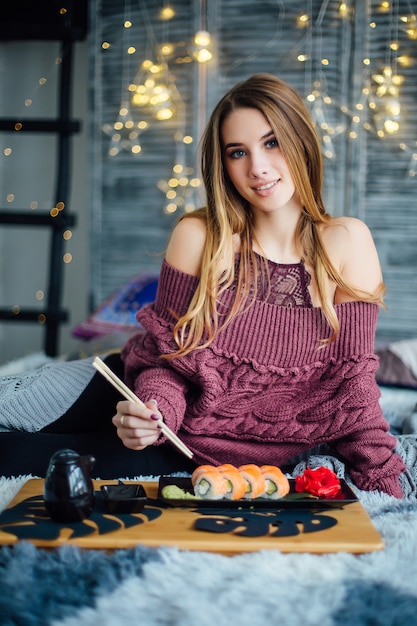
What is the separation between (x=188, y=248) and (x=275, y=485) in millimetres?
601

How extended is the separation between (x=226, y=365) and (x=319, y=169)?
18.8 inches

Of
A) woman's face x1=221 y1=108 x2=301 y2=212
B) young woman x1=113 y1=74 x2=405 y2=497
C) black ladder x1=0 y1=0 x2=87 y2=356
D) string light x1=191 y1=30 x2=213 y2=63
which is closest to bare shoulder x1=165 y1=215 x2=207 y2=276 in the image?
young woman x1=113 y1=74 x2=405 y2=497

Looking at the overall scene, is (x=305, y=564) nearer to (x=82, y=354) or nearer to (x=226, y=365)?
(x=226, y=365)

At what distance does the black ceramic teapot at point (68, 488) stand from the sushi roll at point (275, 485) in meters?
0.32

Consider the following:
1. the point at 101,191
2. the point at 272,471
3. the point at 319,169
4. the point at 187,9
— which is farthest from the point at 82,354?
the point at 187,9

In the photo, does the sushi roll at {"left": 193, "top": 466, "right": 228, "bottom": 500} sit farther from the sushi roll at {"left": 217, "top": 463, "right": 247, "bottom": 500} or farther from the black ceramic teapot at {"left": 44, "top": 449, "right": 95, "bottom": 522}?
the black ceramic teapot at {"left": 44, "top": 449, "right": 95, "bottom": 522}

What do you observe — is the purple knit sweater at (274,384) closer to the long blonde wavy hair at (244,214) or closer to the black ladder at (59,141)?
the long blonde wavy hair at (244,214)

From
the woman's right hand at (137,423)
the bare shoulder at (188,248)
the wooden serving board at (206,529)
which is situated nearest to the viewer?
the wooden serving board at (206,529)

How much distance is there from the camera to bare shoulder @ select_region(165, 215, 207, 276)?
5.33 feet

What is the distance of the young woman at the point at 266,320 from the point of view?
60.2 inches

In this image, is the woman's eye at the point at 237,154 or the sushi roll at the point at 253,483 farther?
the woman's eye at the point at 237,154

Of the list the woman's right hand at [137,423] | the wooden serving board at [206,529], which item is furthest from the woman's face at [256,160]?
the wooden serving board at [206,529]

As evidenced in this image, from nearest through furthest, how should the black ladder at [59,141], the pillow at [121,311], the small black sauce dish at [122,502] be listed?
the small black sauce dish at [122,502], the pillow at [121,311], the black ladder at [59,141]

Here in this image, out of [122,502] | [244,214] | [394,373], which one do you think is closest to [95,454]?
[122,502]
